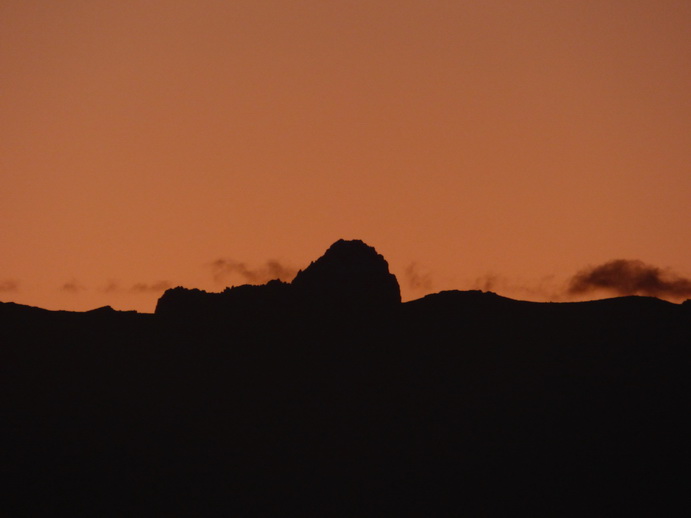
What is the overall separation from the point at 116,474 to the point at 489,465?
3826 cm

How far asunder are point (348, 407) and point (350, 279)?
2604cm

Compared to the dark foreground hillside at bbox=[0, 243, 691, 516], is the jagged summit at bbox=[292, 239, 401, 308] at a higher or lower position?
higher

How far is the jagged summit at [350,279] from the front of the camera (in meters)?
136

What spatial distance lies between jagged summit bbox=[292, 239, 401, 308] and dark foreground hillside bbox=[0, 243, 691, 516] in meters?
0.58

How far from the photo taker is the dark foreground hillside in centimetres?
9794

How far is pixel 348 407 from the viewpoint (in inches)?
4508

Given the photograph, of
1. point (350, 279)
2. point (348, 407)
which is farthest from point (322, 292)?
point (348, 407)

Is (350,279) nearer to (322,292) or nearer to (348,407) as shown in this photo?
(322,292)

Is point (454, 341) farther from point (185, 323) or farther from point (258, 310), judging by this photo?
point (185, 323)

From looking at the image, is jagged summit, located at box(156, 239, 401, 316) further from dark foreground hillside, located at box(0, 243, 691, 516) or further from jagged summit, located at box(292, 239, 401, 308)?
dark foreground hillside, located at box(0, 243, 691, 516)

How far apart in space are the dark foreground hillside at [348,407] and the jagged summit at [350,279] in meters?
0.58

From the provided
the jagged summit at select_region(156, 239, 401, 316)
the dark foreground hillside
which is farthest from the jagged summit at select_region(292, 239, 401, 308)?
the dark foreground hillside

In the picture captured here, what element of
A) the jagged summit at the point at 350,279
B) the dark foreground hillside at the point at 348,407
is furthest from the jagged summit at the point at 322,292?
the dark foreground hillside at the point at 348,407

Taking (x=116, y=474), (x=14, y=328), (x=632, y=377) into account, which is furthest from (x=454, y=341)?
(x=14, y=328)
